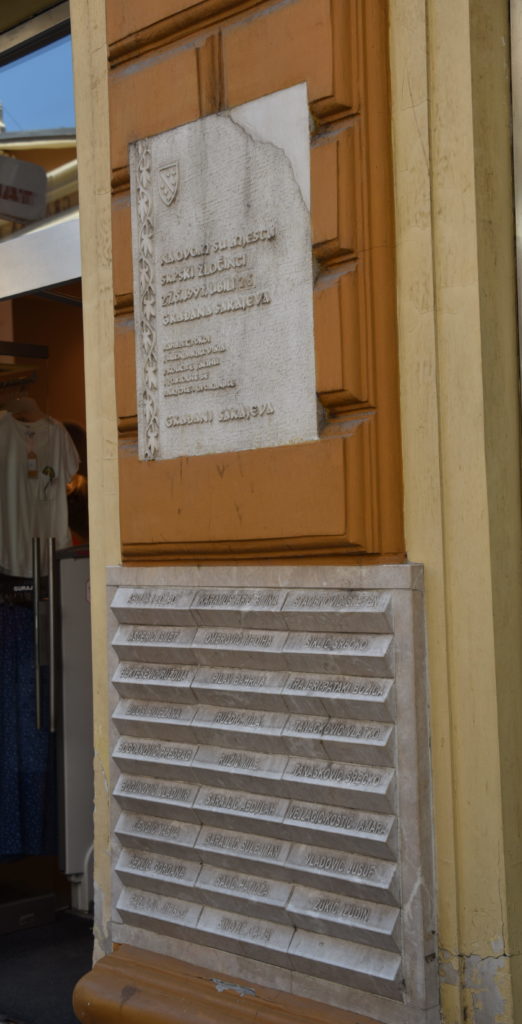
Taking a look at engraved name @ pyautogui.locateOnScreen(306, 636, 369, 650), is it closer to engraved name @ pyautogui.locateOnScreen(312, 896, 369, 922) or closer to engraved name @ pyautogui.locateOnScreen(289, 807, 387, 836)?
engraved name @ pyautogui.locateOnScreen(289, 807, 387, 836)

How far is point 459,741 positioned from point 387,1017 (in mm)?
668

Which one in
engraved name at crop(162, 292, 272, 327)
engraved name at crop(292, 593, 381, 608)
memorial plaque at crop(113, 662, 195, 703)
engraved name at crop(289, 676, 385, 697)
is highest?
engraved name at crop(162, 292, 272, 327)

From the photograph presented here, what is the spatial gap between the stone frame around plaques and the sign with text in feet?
6.01

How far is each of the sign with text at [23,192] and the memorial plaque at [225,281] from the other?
1303 millimetres

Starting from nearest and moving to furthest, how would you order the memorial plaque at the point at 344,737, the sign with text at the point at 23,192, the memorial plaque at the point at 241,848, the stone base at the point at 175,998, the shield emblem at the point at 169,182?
the memorial plaque at the point at 344,737, the stone base at the point at 175,998, the memorial plaque at the point at 241,848, the shield emblem at the point at 169,182, the sign with text at the point at 23,192

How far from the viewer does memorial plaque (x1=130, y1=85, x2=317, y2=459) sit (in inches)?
119

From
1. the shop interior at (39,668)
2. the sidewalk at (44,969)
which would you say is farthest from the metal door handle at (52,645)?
the sidewalk at (44,969)

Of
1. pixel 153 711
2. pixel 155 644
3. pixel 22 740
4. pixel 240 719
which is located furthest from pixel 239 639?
pixel 22 740

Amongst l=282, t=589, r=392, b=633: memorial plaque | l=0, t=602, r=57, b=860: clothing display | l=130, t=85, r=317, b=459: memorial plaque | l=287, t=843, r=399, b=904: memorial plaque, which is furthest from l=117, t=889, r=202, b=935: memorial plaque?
→ l=0, t=602, r=57, b=860: clothing display

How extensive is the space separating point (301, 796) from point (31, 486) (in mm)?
3101

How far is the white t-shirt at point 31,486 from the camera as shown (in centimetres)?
552

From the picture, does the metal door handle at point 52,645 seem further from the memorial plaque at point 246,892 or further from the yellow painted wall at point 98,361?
the memorial plaque at point 246,892

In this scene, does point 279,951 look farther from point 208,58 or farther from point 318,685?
point 208,58

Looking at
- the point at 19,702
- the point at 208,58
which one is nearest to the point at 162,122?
the point at 208,58
